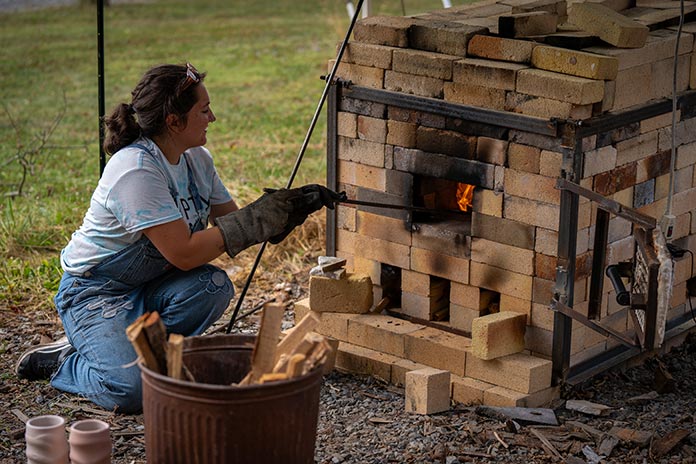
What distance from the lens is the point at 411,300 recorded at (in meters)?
5.01

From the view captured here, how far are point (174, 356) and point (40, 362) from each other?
1787 mm

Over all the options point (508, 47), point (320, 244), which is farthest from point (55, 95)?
point (508, 47)

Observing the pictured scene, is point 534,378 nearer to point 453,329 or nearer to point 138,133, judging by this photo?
point 453,329

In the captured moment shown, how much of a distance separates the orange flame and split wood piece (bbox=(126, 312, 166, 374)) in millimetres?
2063

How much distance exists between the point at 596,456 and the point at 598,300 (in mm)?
749

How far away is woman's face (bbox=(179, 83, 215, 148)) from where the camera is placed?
14.6ft

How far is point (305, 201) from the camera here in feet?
14.8

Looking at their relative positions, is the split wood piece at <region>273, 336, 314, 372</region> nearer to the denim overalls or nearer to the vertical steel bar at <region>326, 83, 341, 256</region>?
the denim overalls

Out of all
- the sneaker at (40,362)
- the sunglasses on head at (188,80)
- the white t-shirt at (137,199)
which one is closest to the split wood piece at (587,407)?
the white t-shirt at (137,199)

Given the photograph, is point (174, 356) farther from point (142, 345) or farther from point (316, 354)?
point (316, 354)

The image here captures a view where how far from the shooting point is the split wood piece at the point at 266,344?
340 centimetres

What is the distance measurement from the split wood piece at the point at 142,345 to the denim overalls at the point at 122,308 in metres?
1.11

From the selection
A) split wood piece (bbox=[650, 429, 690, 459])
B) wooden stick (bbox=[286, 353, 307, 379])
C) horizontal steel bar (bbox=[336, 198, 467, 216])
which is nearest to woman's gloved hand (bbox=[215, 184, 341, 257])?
horizontal steel bar (bbox=[336, 198, 467, 216])

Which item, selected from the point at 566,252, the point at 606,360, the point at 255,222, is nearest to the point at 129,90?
the point at 255,222
